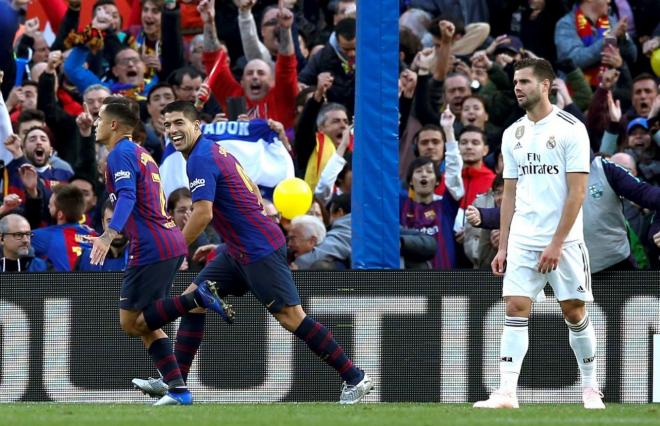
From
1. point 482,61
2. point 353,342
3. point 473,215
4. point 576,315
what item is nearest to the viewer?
point 576,315

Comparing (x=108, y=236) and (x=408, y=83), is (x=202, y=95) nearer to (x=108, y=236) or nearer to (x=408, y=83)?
(x=408, y=83)

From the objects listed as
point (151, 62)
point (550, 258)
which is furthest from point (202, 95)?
point (550, 258)

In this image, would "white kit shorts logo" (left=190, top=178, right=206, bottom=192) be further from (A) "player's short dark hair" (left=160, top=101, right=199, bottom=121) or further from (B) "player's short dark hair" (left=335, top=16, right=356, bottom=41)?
(B) "player's short dark hair" (left=335, top=16, right=356, bottom=41)

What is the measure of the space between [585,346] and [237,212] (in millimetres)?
2459

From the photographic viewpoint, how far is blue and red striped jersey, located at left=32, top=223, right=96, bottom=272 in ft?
40.7

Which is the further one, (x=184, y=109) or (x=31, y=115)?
(x=31, y=115)

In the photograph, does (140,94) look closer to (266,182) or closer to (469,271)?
(266,182)

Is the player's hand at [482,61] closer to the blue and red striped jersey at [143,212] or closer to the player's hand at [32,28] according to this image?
the player's hand at [32,28]

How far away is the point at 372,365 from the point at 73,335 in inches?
88.8

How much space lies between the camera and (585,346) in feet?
30.7

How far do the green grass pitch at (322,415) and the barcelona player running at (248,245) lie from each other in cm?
39

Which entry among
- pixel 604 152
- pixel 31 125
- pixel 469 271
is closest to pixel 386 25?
pixel 469 271

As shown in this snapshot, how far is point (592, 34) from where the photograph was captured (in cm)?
1574

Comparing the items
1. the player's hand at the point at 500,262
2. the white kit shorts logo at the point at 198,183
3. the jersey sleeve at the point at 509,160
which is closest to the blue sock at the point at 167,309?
the white kit shorts logo at the point at 198,183
